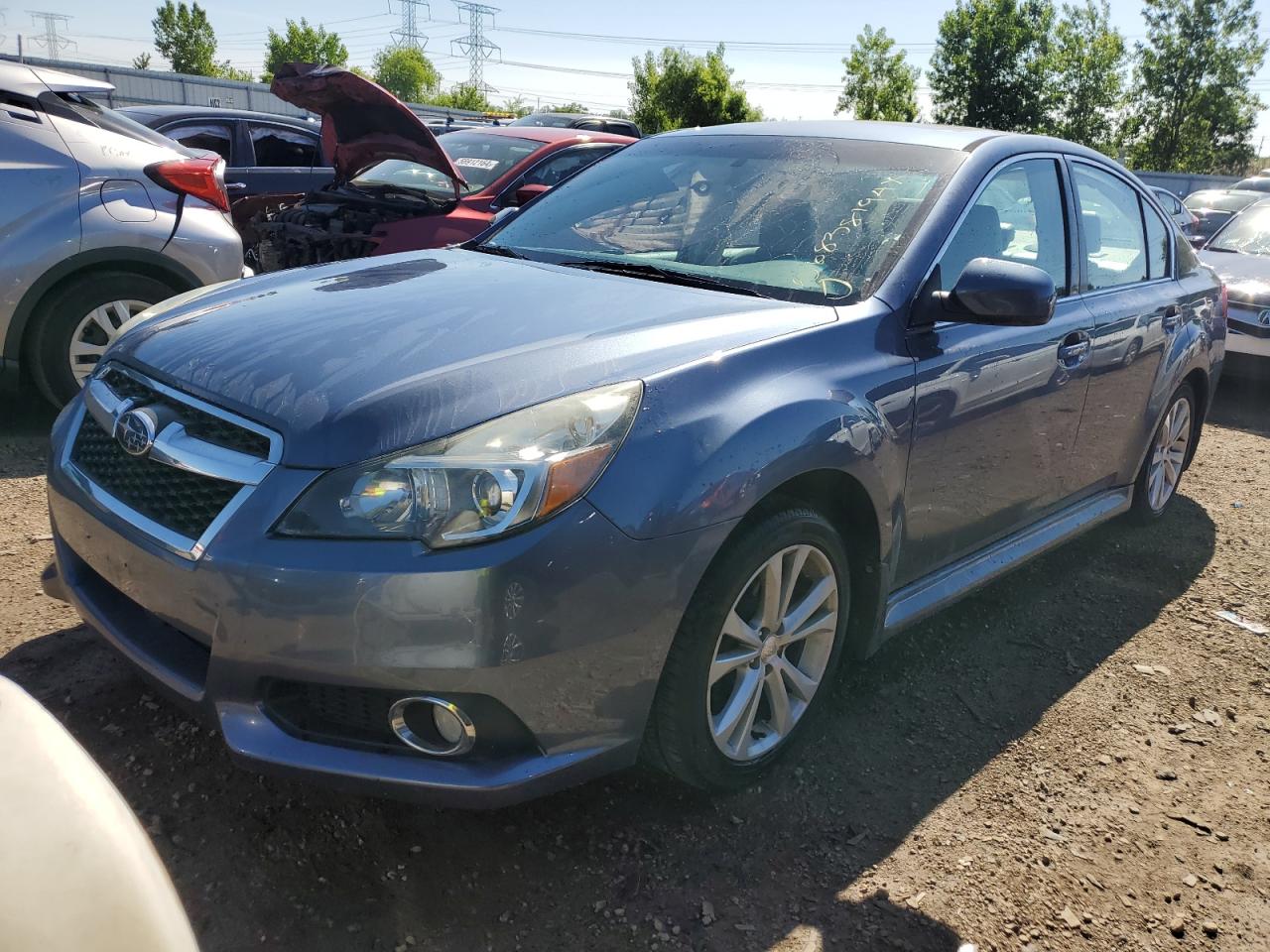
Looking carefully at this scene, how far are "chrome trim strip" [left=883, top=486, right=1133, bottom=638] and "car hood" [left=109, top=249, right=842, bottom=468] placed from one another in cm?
87

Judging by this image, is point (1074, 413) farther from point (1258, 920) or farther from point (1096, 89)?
point (1096, 89)

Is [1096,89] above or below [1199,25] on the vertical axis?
below

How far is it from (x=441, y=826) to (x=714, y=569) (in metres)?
Answer: 0.89

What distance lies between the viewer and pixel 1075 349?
3.49 m

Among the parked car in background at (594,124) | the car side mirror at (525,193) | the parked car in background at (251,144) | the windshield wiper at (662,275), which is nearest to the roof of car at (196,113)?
the parked car in background at (251,144)

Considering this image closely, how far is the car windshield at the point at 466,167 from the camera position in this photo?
6.89 meters

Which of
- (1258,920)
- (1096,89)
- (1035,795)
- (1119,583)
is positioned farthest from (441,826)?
(1096,89)

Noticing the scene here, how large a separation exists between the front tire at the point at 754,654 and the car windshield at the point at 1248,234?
806 cm

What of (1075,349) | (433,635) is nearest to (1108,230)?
(1075,349)

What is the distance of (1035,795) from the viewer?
2.79 metres

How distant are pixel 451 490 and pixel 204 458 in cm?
57

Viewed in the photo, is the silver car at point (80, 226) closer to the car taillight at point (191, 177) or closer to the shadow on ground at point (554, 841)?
the car taillight at point (191, 177)

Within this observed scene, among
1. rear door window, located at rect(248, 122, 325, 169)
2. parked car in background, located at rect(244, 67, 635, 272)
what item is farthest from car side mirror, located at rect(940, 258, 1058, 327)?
rear door window, located at rect(248, 122, 325, 169)

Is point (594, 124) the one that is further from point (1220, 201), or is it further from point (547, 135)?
point (1220, 201)
